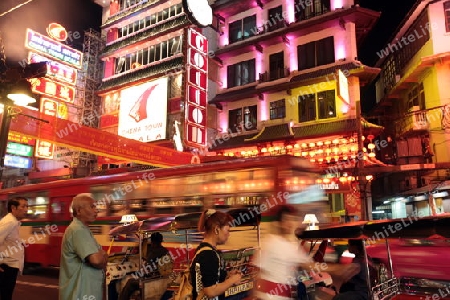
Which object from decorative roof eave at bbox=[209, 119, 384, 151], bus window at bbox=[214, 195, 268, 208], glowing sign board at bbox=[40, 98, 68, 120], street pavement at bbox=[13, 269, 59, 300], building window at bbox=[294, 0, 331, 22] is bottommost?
street pavement at bbox=[13, 269, 59, 300]

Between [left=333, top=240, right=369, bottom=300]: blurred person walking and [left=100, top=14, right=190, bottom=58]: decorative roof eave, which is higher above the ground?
[left=100, top=14, right=190, bottom=58]: decorative roof eave

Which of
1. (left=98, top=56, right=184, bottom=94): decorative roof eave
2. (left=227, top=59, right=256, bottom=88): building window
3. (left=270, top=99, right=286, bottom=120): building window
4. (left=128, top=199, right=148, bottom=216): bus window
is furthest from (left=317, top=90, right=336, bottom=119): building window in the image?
(left=128, top=199, right=148, bottom=216): bus window

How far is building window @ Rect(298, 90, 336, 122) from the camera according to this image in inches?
838

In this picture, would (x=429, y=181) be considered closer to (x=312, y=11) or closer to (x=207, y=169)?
(x=312, y=11)

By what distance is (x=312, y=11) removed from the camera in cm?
2295

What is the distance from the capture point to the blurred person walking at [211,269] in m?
3.06

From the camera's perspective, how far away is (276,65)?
24344mm

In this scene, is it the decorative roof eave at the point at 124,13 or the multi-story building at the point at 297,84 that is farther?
the decorative roof eave at the point at 124,13

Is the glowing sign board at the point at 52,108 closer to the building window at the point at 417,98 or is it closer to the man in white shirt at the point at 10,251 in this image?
the man in white shirt at the point at 10,251

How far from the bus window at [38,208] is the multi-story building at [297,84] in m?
12.2

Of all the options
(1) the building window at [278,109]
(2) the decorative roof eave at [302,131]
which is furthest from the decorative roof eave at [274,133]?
(1) the building window at [278,109]

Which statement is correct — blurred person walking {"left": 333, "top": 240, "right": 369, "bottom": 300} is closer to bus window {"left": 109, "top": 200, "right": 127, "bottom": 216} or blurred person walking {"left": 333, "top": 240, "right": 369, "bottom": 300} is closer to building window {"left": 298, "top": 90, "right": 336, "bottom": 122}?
bus window {"left": 109, "top": 200, "right": 127, "bottom": 216}

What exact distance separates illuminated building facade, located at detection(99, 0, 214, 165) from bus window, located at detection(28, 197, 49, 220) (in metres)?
8.14

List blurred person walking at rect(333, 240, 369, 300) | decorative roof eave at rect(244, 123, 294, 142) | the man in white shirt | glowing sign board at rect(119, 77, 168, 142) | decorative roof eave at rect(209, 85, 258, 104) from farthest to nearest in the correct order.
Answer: glowing sign board at rect(119, 77, 168, 142), decorative roof eave at rect(209, 85, 258, 104), decorative roof eave at rect(244, 123, 294, 142), the man in white shirt, blurred person walking at rect(333, 240, 369, 300)
